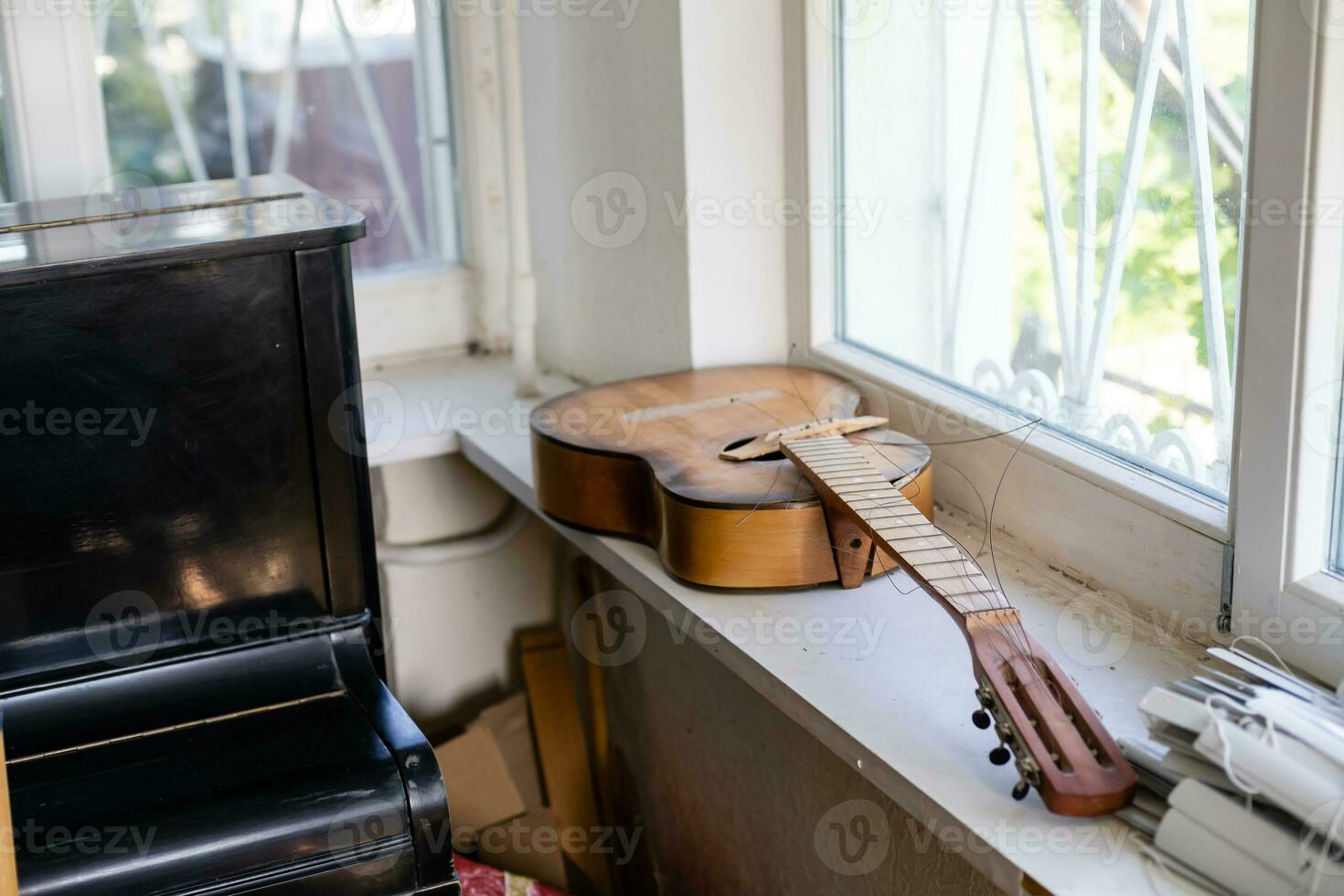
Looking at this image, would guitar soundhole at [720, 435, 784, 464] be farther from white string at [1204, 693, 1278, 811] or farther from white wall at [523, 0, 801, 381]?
white string at [1204, 693, 1278, 811]

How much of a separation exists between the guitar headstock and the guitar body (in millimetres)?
282

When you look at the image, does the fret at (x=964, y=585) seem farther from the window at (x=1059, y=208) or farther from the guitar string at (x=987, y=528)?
the window at (x=1059, y=208)

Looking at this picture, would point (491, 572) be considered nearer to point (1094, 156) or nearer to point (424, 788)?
point (424, 788)

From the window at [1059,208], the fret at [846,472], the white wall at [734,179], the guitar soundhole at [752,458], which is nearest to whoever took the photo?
the window at [1059,208]

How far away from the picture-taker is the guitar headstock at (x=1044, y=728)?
36.4 inches

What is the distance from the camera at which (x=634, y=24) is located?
168cm

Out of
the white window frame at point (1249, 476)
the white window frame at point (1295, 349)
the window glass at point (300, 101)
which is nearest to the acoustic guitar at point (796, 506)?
the white window frame at point (1249, 476)

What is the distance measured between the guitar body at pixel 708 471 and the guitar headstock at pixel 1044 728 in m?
0.28

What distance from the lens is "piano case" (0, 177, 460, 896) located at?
1188mm

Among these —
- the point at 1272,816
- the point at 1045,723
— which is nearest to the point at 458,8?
the point at 1045,723

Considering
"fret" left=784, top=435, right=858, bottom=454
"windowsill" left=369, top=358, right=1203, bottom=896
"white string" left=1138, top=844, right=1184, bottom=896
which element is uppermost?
"fret" left=784, top=435, right=858, bottom=454

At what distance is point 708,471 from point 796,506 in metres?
0.13

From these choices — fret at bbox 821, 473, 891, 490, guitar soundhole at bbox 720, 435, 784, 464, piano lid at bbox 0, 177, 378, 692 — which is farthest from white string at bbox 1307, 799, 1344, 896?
piano lid at bbox 0, 177, 378, 692

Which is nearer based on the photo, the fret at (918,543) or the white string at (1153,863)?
the white string at (1153,863)
